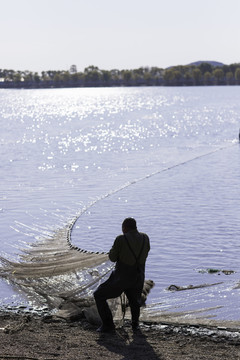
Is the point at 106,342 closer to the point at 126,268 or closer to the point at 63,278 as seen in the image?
the point at 126,268

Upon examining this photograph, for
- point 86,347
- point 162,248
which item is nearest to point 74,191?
point 162,248

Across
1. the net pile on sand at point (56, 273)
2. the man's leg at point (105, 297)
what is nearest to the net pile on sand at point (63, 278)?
the net pile on sand at point (56, 273)

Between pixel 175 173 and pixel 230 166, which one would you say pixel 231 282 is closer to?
pixel 175 173

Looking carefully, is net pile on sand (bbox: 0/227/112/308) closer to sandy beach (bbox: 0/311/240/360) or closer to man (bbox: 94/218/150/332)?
sandy beach (bbox: 0/311/240/360)

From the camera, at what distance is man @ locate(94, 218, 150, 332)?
11.4m

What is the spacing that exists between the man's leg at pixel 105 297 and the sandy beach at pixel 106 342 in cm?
24

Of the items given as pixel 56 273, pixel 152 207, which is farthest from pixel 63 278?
pixel 152 207

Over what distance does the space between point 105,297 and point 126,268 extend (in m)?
0.66

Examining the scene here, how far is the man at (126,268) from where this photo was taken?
11398mm

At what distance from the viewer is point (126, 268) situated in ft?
38.0

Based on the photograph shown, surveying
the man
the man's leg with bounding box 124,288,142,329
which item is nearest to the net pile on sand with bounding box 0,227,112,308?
the man's leg with bounding box 124,288,142,329

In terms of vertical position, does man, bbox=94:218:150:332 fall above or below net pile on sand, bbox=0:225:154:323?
above

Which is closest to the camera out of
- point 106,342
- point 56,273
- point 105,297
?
point 106,342

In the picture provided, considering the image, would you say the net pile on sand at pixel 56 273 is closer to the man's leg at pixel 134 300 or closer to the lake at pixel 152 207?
the lake at pixel 152 207
